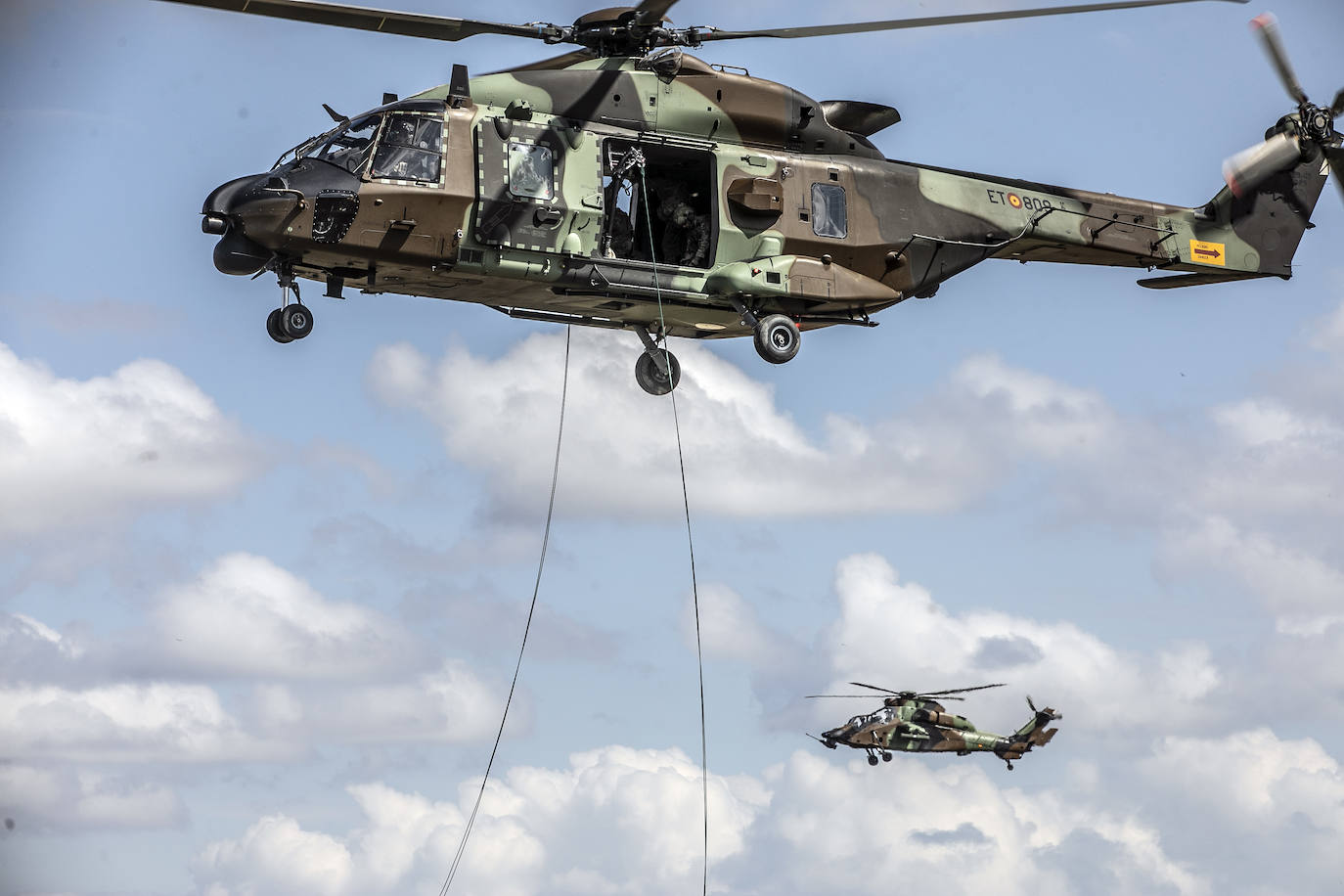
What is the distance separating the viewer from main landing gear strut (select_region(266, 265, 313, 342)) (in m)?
23.6

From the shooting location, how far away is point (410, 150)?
23922mm

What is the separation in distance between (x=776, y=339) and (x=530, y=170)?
4040 millimetres

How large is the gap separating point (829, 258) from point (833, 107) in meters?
2.44

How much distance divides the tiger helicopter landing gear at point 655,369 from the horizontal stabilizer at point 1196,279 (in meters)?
7.91

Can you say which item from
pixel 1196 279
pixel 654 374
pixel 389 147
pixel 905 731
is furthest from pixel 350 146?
pixel 905 731

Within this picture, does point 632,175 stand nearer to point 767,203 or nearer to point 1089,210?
point 767,203

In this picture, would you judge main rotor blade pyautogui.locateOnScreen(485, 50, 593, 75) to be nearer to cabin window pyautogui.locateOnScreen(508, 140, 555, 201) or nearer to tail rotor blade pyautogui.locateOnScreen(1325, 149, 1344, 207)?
cabin window pyautogui.locateOnScreen(508, 140, 555, 201)

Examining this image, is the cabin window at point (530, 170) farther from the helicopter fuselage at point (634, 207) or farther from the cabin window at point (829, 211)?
the cabin window at point (829, 211)

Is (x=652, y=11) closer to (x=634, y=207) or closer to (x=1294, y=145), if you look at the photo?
(x=634, y=207)

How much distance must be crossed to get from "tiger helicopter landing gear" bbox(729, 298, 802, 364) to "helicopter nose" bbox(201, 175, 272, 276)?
635 cm

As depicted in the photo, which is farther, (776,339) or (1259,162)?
(1259,162)

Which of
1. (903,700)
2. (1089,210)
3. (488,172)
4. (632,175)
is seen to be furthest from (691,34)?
(903,700)

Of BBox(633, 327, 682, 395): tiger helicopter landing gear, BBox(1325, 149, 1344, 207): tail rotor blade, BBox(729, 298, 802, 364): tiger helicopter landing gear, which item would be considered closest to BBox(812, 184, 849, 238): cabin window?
BBox(729, 298, 802, 364): tiger helicopter landing gear

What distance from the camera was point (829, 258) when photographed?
85.9 ft
